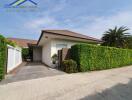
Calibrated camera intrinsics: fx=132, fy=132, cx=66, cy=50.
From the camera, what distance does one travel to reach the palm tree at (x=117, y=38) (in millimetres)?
28719

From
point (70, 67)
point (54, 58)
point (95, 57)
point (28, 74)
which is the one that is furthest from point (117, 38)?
point (28, 74)

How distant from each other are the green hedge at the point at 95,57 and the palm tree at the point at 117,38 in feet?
38.9

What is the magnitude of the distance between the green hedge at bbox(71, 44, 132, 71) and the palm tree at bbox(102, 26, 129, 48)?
466 inches

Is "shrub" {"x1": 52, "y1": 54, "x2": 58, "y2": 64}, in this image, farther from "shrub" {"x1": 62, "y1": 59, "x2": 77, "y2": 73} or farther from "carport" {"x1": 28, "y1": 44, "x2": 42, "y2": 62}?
"carport" {"x1": 28, "y1": 44, "x2": 42, "y2": 62}

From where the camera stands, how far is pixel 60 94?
573 centimetres

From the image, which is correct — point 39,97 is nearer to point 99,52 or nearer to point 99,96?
point 99,96

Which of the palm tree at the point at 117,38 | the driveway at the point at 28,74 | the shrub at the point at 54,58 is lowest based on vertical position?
the driveway at the point at 28,74

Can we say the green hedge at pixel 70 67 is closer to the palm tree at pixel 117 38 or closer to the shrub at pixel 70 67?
the shrub at pixel 70 67

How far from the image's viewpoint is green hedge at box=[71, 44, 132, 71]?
486 inches

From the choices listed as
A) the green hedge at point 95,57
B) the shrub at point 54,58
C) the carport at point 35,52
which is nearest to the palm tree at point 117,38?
the green hedge at point 95,57

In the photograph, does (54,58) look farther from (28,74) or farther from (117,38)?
(117,38)

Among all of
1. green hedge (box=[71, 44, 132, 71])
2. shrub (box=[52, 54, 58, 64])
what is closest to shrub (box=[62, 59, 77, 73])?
green hedge (box=[71, 44, 132, 71])

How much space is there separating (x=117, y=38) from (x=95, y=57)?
58.1 ft

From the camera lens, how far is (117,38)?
28891 millimetres
